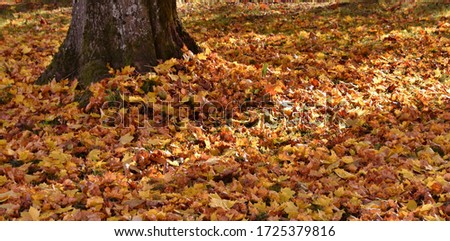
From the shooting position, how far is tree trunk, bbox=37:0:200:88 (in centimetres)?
622

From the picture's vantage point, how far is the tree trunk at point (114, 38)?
20.4ft

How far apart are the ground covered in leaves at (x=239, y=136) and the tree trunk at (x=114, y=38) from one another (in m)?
0.19

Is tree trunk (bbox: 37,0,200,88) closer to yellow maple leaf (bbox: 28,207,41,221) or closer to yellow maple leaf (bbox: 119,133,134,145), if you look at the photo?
yellow maple leaf (bbox: 119,133,134,145)

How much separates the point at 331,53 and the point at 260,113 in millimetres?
2740

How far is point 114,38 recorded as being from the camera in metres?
6.25

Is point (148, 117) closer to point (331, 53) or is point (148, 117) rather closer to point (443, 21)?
point (331, 53)

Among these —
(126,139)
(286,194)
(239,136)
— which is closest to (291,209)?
(286,194)

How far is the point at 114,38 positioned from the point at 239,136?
5.98 feet

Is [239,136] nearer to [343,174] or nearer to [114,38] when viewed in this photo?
[343,174]

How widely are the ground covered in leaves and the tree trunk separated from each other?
0.63 feet

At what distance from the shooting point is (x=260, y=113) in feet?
19.3

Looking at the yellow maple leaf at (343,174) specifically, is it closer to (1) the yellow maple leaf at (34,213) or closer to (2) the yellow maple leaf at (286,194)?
(2) the yellow maple leaf at (286,194)

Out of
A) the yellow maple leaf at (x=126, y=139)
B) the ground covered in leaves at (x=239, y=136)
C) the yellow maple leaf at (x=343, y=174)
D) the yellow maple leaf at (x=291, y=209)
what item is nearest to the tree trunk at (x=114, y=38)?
the ground covered in leaves at (x=239, y=136)

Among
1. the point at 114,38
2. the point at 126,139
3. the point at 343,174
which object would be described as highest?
the point at 114,38
